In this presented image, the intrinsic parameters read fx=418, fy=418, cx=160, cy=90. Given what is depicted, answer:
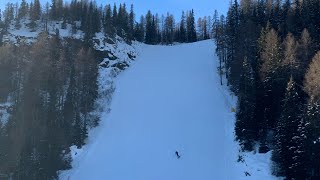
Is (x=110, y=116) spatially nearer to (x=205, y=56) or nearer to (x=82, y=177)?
(x=82, y=177)

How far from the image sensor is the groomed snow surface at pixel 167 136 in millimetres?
42281

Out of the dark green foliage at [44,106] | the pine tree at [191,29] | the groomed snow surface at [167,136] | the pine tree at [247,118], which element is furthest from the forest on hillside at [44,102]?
the pine tree at [191,29]

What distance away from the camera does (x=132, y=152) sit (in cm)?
4781

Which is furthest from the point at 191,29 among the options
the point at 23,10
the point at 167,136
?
the point at 167,136

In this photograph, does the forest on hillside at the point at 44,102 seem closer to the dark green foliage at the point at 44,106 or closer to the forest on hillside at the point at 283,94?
the dark green foliage at the point at 44,106

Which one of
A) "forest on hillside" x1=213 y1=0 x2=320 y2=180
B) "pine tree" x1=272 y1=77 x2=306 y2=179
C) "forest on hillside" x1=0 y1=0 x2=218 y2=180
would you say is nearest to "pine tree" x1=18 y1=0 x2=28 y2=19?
"forest on hillside" x1=0 y1=0 x2=218 y2=180

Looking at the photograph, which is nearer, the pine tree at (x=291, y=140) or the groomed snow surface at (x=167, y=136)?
the pine tree at (x=291, y=140)

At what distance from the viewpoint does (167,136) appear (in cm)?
5181

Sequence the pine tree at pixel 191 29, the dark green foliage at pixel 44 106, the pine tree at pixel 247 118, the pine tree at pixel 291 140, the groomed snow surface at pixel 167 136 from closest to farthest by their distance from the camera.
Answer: the pine tree at pixel 291 140 < the dark green foliage at pixel 44 106 < the groomed snow surface at pixel 167 136 < the pine tree at pixel 247 118 < the pine tree at pixel 191 29

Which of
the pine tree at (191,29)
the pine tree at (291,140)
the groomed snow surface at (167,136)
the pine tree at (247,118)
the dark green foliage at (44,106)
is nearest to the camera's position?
the pine tree at (291,140)

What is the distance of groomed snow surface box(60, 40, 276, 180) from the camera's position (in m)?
42.3

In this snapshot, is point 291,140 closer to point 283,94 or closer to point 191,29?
point 283,94

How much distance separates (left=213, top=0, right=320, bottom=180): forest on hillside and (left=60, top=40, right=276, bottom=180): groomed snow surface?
2.61m

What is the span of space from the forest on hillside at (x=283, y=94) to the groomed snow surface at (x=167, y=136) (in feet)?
8.58
